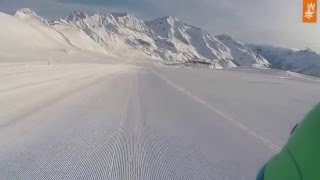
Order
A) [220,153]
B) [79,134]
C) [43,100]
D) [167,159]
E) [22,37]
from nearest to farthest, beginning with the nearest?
[167,159] < [220,153] < [79,134] < [43,100] < [22,37]

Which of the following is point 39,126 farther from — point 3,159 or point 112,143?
point 3,159

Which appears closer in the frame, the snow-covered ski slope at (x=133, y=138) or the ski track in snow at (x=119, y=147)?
the ski track in snow at (x=119, y=147)

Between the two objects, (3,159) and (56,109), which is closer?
(3,159)

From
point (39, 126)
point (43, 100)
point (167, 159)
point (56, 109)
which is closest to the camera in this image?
point (167, 159)

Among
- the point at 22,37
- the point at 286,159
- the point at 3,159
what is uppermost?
the point at 286,159

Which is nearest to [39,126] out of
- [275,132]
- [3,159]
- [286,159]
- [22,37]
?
[3,159]

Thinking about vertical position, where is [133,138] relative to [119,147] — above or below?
below

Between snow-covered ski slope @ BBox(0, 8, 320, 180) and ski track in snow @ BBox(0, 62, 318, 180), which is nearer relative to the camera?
ski track in snow @ BBox(0, 62, 318, 180)

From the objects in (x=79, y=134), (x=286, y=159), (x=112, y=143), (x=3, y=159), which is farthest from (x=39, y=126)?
(x=286, y=159)

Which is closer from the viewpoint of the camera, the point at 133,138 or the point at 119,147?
the point at 119,147

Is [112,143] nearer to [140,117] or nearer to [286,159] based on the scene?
[140,117]

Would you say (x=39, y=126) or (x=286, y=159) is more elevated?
(x=286, y=159)
